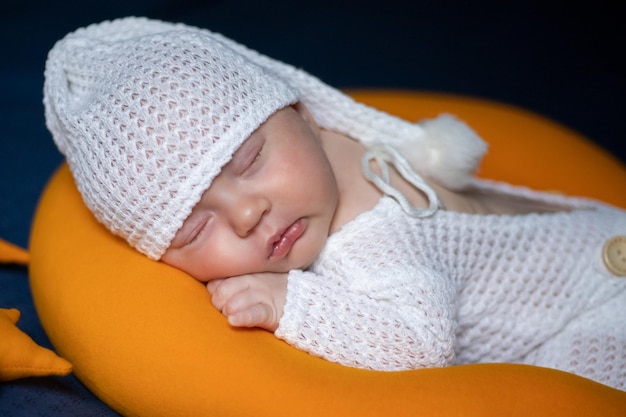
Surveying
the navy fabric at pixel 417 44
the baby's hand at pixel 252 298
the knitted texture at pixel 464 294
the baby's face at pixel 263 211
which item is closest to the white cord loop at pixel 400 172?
the knitted texture at pixel 464 294

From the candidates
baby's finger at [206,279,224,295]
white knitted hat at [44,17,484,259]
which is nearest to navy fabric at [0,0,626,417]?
white knitted hat at [44,17,484,259]

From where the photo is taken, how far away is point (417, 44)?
9.61ft

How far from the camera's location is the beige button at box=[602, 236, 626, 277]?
1.64 m

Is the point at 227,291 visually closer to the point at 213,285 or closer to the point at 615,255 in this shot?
the point at 213,285

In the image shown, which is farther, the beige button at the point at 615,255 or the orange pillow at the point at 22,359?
the beige button at the point at 615,255

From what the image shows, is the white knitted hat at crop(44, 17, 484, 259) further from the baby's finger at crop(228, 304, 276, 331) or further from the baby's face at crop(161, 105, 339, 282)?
the baby's finger at crop(228, 304, 276, 331)

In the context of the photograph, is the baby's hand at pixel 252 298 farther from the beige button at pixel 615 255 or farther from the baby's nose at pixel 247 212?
the beige button at pixel 615 255

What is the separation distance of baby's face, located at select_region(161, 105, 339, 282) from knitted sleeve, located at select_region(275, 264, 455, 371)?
9 cm

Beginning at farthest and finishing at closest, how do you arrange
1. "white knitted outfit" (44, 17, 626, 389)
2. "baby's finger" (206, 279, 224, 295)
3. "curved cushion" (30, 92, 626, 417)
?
"baby's finger" (206, 279, 224, 295)
"white knitted outfit" (44, 17, 626, 389)
"curved cushion" (30, 92, 626, 417)

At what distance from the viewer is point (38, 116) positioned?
2.34 meters

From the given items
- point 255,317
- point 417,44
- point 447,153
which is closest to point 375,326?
point 255,317

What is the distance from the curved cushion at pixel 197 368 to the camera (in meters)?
1.21

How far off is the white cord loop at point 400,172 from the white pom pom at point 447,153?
3.1 inches

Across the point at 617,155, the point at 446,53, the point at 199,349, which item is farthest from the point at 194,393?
the point at 446,53
